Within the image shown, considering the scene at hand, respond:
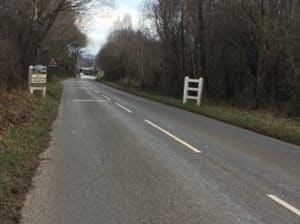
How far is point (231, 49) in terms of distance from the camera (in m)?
33.6

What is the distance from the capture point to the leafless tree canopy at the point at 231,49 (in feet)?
90.9

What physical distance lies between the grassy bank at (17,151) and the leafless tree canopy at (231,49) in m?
13.9

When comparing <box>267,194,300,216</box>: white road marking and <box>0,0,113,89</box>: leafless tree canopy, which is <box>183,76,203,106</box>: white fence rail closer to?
<box>0,0,113,89</box>: leafless tree canopy

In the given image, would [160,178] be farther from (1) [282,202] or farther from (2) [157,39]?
(2) [157,39]

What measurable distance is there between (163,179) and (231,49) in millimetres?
25638

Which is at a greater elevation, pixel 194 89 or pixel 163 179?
pixel 194 89

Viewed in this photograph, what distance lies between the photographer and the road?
679 centimetres

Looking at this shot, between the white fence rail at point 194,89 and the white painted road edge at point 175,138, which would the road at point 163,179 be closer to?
the white painted road edge at point 175,138

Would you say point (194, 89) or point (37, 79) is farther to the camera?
point (37, 79)

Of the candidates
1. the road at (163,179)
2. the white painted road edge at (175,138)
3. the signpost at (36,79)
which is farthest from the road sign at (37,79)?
the road at (163,179)

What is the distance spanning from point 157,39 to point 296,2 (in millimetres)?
22385

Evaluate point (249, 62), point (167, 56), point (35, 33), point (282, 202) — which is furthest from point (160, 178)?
point (167, 56)

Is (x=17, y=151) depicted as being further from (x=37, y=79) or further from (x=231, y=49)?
(x=231, y=49)

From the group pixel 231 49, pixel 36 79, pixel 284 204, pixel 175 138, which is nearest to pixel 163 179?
pixel 284 204
